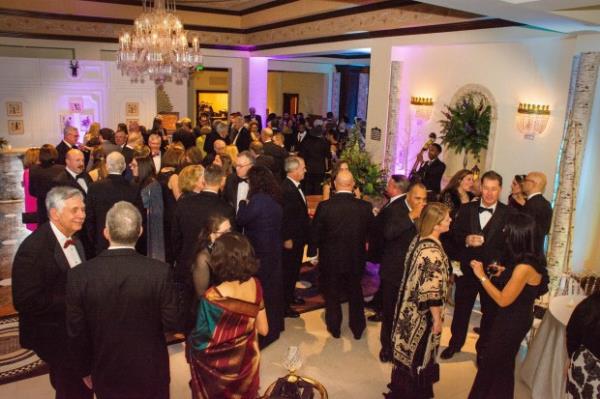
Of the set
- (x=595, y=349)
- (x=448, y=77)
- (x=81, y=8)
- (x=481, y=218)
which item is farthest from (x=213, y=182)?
(x=81, y=8)

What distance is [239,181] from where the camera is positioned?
16.1 ft

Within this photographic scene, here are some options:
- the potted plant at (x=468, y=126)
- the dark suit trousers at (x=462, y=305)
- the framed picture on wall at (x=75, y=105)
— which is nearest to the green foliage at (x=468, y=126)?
the potted plant at (x=468, y=126)

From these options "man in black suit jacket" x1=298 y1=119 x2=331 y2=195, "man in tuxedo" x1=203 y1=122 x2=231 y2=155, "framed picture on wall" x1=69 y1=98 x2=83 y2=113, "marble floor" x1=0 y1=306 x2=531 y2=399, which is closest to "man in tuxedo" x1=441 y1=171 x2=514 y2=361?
"marble floor" x1=0 y1=306 x2=531 y2=399

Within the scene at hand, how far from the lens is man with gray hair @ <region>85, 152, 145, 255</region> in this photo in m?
4.14

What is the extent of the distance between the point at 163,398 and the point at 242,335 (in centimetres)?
56

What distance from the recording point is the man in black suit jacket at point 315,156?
30.2 ft

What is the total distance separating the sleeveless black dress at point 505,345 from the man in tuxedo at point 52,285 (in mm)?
2528

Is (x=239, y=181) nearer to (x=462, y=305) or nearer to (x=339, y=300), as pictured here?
(x=339, y=300)

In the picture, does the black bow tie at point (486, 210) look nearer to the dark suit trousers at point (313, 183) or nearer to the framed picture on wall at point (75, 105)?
the dark suit trousers at point (313, 183)

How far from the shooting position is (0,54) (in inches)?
448

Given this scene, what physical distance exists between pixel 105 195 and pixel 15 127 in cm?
856

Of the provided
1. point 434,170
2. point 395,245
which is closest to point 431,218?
point 395,245

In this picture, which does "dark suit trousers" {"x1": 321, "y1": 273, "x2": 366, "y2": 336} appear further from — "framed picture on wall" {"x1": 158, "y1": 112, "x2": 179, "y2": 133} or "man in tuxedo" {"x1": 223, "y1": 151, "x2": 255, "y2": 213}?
"framed picture on wall" {"x1": 158, "y1": 112, "x2": 179, "y2": 133}

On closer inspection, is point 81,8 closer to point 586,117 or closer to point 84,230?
point 84,230
